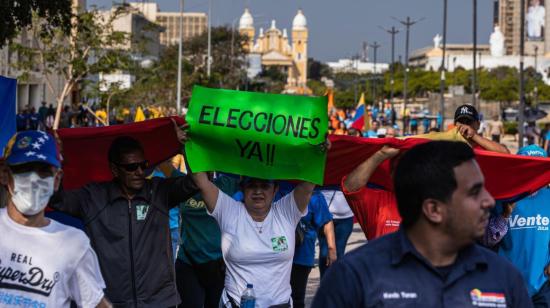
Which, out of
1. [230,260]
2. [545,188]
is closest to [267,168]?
[230,260]

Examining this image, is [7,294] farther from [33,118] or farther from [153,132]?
[33,118]

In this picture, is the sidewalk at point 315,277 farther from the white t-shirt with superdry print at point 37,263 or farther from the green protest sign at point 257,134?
the white t-shirt with superdry print at point 37,263

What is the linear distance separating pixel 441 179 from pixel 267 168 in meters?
3.37

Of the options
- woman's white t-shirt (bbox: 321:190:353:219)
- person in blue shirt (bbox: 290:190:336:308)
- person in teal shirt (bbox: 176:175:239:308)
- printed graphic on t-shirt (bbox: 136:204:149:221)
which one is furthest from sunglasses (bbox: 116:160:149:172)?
woman's white t-shirt (bbox: 321:190:353:219)

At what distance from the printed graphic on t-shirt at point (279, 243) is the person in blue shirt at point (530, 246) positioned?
1.71 m

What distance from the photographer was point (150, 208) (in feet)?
21.7

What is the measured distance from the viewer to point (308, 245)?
31.1 feet

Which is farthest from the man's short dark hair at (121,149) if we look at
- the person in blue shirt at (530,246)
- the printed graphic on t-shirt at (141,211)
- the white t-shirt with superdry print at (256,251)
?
the person in blue shirt at (530,246)

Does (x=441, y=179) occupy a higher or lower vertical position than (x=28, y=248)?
higher

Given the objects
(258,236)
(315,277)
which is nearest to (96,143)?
(258,236)

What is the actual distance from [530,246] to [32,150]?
3.99 m

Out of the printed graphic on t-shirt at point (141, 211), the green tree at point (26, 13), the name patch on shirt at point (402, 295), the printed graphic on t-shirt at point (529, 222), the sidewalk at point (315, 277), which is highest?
the green tree at point (26, 13)

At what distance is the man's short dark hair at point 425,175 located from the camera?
3.75 metres

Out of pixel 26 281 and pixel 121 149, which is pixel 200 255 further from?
pixel 26 281
